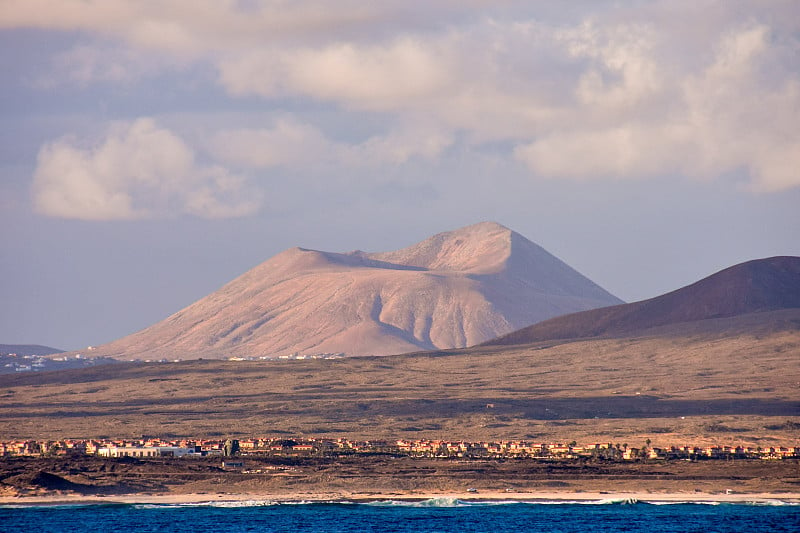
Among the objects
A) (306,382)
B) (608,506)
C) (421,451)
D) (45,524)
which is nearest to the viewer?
(45,524)

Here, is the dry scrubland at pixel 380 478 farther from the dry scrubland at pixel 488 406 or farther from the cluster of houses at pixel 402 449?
the dry scrubland at pixel 488 406

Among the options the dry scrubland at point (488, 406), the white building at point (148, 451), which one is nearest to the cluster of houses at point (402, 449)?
the white building at point (148, 451)

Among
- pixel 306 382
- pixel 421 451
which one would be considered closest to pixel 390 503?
pixel 421 451

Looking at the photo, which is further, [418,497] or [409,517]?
[418,497]

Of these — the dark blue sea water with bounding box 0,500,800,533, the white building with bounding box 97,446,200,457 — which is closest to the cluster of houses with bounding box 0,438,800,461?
the white building with bounding box 97,446,200,457

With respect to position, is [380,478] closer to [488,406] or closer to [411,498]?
[411,498]

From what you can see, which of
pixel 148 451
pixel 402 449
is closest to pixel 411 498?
pixel 402 449

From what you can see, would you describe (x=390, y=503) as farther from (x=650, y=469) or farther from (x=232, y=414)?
(x=232, y=414)
